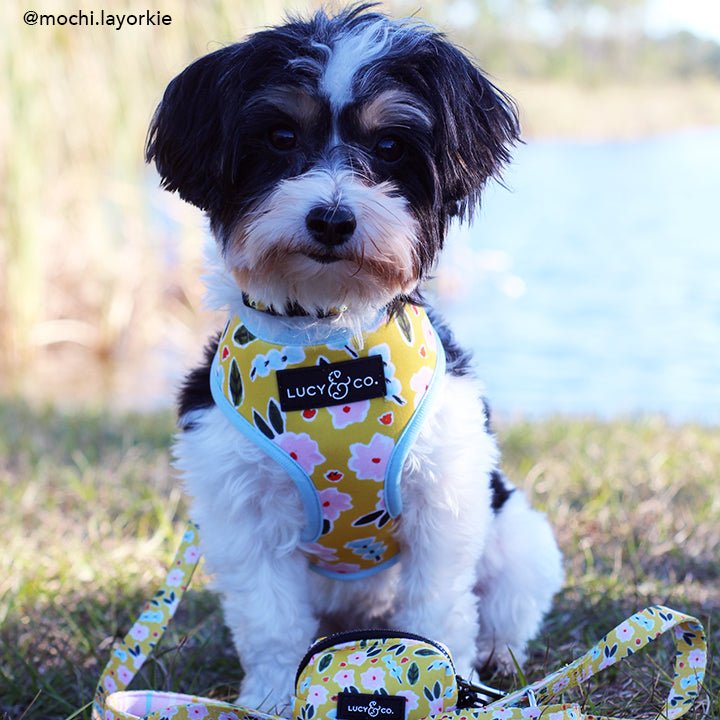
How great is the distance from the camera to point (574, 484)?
439cm

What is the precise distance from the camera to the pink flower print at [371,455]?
256cm

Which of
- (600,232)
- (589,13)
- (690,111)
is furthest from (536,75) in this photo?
(600,232)

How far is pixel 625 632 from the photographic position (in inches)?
92.6

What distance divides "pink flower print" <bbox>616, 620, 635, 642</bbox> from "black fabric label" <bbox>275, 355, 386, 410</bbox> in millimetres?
751

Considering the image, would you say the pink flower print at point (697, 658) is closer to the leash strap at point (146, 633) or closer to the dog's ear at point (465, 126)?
the dog's ear at point (465, 126)

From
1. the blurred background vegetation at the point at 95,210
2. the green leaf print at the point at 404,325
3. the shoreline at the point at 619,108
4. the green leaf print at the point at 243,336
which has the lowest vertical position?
the shoreline at the point at 619,108

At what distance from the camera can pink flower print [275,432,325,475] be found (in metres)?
2.56

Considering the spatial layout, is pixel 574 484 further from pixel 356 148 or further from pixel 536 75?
pixel 536 75

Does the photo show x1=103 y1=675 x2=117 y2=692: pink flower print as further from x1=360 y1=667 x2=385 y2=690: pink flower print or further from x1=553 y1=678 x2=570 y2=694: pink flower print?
x1=553 y1=678 x2=570 y2=694: pink flower print

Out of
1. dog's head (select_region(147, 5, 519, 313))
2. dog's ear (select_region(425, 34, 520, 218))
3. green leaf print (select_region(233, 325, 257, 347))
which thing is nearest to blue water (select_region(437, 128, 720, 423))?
dog's ear (select_region(425, 34, 520, 218))

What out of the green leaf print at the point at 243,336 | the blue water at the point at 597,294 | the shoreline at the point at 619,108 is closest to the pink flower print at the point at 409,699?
the green leaf print at the point at 243,336

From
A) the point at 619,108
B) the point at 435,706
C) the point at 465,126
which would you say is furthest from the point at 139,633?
the point at 619,108

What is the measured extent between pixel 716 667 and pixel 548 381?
6.05m

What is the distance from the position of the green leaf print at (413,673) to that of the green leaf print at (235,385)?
2.46 ft
